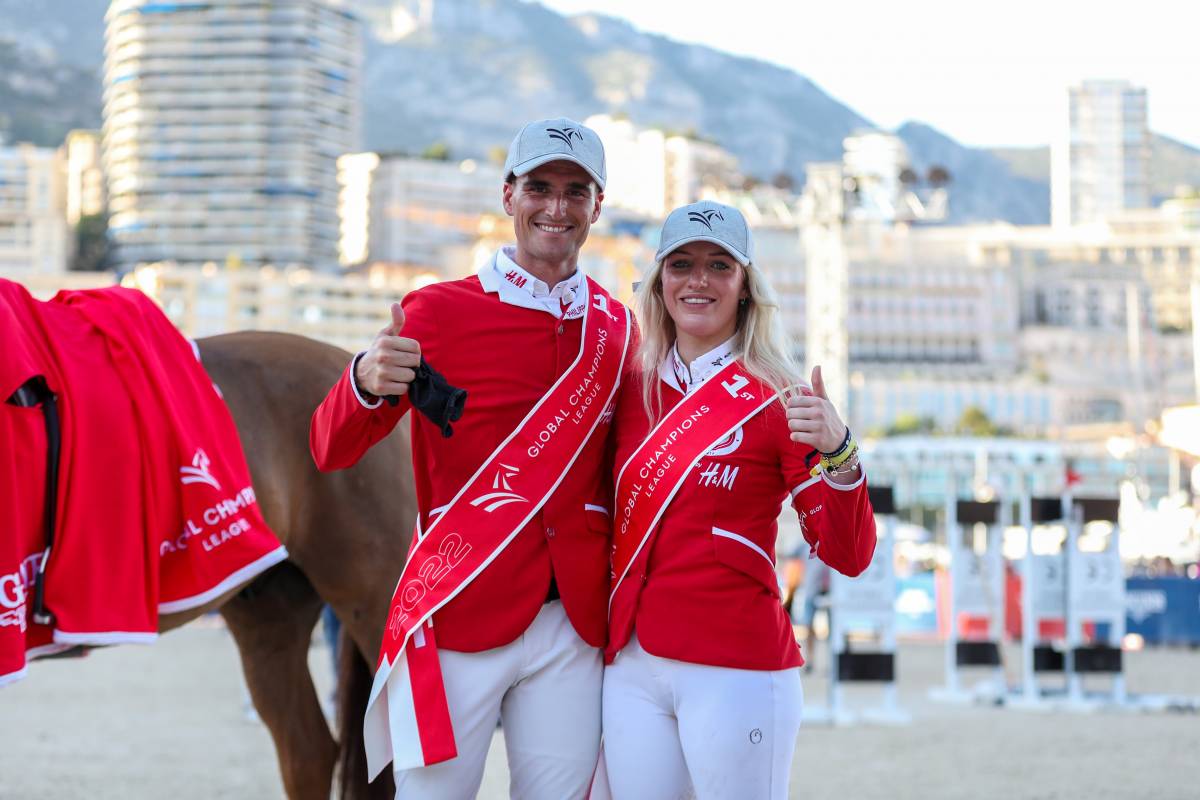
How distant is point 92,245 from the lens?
150 m

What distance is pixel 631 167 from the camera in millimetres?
169000

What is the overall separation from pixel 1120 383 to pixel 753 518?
13385 centimetres

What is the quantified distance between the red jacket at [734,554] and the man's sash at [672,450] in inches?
1.0

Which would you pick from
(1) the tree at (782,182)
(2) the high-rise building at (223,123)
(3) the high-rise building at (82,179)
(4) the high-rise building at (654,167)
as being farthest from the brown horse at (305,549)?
(3) the high-rise building at (82,179)

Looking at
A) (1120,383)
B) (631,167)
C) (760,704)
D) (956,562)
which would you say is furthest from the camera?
(631,167)

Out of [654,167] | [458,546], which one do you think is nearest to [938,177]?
[458,546]

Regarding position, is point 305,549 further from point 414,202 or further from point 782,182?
point 414,202

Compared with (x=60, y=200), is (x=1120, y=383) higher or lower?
lower

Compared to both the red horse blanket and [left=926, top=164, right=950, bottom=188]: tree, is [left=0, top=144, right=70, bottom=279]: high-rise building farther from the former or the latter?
the red horse blanket

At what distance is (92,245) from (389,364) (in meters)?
154

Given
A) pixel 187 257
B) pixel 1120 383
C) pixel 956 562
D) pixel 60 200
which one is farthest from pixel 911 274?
pixel 956 562

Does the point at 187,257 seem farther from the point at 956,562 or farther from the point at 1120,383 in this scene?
the point at 956,562

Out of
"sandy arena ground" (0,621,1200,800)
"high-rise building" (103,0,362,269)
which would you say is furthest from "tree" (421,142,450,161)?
"sandy arena ground" (0,621,1200,800)

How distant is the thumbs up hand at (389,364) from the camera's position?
3.25 metres
